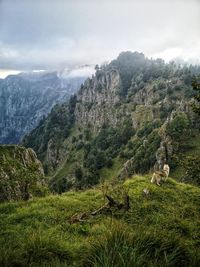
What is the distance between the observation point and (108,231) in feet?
28.0

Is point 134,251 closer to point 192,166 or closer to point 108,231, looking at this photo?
point 108,231

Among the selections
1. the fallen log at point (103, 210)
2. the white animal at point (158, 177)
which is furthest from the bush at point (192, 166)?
the white animal at point (158, 177)

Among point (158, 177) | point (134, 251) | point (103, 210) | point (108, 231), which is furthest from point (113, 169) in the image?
point (134, 251)

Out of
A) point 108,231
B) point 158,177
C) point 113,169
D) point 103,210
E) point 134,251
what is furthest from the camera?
point 113,169

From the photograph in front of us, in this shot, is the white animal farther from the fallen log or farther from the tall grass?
the tall grass

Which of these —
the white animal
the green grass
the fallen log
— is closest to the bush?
the fallen log

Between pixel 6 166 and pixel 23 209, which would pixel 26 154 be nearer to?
pixel 6 166

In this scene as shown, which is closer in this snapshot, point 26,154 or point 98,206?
point 98,206

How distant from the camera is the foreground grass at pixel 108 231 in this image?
7.59 m

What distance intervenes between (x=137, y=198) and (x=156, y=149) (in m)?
107

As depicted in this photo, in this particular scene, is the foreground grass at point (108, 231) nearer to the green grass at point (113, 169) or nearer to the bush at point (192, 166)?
the bush at point (192, 166)

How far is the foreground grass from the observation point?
7586 millimetres

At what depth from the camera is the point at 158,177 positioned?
18703 millimetres

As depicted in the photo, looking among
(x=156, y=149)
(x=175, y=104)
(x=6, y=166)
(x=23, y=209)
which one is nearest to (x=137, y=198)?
(x=23, y=209)
